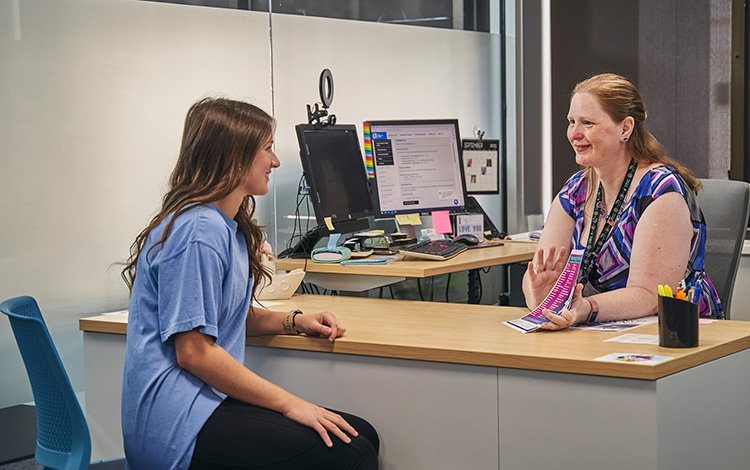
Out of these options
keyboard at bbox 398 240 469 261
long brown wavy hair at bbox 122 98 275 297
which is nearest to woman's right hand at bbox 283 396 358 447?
long brown wavy hair at bbox 122 98 275 297

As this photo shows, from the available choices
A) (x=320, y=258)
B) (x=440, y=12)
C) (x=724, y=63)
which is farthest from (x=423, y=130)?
(x=724, y=63)

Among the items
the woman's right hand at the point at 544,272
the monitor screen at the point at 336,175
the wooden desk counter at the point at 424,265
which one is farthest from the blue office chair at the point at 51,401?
the monitor screen at the point at 336,175

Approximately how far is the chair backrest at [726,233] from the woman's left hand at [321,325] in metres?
1.44

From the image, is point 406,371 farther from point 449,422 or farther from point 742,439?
point 742,439

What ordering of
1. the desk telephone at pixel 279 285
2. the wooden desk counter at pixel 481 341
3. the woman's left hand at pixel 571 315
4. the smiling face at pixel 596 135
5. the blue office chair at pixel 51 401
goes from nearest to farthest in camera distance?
1. the blue office chair at pixel 51 401
2. the wooden desk counter at pixel 481 341
3. the woman's left hand at pixel 571 315
4. the smiling face at pixel 596 135
5. the desk telephone at pixel 279 285

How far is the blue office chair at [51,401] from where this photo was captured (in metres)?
1.98

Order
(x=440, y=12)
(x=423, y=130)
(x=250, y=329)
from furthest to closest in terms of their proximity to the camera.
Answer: (x=440, y=12), (x=423, y=130), (x=250, y=329)

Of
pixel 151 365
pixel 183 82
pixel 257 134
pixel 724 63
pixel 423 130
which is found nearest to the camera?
pixel 151 365

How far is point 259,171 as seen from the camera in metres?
2.35

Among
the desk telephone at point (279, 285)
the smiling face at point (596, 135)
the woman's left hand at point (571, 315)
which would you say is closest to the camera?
the woman's left hand at point (571, 315)

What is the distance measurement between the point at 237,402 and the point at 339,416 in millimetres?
224

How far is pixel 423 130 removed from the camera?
4.25 m

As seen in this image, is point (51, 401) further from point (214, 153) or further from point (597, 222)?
point (597, 222)

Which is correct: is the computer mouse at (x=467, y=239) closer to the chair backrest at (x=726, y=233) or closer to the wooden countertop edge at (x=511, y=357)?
the chair backrest at (x=726, y=233)
